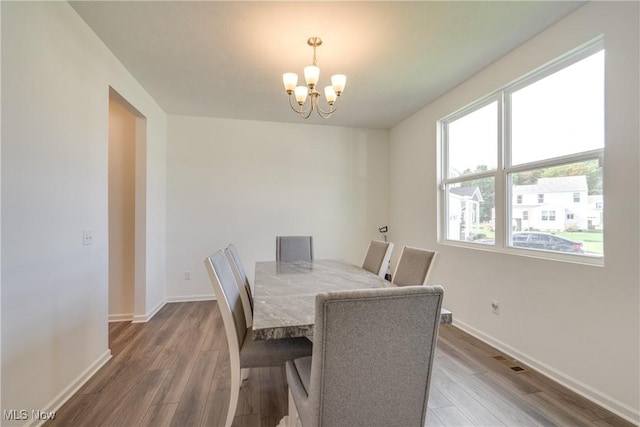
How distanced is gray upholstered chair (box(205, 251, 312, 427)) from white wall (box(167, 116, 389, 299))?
2.46 metres

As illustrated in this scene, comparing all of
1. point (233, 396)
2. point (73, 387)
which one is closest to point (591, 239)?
point (233, 396)

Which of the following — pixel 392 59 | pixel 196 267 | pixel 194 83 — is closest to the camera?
pixel 392 59

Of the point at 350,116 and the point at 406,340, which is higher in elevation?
the point at 350,116

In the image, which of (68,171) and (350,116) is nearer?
(68,171)

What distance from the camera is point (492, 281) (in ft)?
8.20

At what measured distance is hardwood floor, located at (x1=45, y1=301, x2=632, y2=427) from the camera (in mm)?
1568

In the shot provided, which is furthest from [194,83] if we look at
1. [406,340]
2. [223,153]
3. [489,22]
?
[406,340]

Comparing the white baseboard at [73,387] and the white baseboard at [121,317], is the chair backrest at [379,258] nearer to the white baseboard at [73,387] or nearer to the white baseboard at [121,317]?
the white baseboard at [73,387]

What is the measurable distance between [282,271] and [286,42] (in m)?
1.88

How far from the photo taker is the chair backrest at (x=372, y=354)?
2.82 feet

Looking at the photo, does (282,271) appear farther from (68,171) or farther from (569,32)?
(569,32)

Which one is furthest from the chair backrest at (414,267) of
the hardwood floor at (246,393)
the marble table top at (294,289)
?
the hardwood floor at (246,393)

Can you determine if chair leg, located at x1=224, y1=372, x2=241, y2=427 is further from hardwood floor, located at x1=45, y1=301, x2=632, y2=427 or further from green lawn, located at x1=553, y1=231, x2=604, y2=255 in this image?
green lawn, located at x1=553, y1=231, x2=604, y2=255

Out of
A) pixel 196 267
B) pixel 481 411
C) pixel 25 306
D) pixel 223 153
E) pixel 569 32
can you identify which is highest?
pixel 569 32
